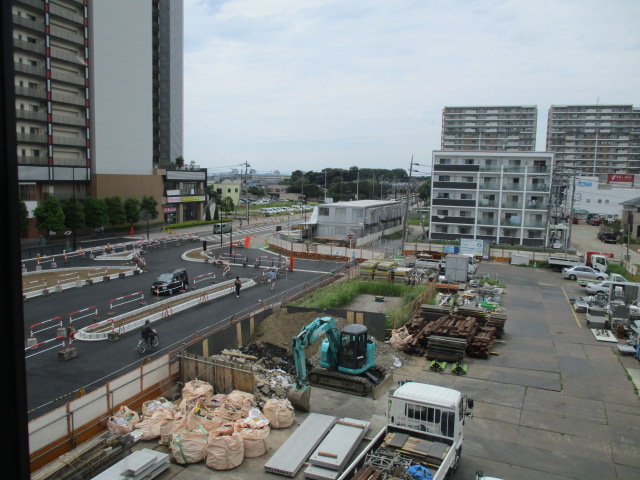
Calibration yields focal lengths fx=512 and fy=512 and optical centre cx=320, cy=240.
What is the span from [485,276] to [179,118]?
68672 mm

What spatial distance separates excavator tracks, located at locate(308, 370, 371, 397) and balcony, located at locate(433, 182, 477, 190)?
41344 millimetres

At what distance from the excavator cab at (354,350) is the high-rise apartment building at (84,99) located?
40.1m

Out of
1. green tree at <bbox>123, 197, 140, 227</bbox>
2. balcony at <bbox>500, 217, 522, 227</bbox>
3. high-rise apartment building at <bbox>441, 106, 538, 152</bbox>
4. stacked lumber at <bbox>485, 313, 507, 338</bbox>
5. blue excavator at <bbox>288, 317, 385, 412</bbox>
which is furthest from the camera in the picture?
high-rise apartment building at <bbox>441, 106, 538, 152</bbox>

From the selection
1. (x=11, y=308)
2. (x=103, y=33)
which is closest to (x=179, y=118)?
(x=103, y=33)

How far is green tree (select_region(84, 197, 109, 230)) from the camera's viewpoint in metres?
48.1

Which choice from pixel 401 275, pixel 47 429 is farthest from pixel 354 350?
pixel 401 275

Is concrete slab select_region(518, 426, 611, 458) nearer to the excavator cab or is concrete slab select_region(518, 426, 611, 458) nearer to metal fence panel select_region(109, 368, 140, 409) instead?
the excavator cab

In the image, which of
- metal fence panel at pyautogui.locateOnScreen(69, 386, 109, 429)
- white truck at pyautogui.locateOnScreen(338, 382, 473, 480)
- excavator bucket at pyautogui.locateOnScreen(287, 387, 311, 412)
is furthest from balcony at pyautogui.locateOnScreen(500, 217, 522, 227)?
metal fence panel at pyautogui.locateOnScreen(69, 386, 109, 429)

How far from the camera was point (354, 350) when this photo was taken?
15.2m

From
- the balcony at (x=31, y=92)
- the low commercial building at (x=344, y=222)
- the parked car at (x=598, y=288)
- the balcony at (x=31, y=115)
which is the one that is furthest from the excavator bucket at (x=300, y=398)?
the balcony at (x=31, y=92)

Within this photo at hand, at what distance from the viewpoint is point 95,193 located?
52906mm

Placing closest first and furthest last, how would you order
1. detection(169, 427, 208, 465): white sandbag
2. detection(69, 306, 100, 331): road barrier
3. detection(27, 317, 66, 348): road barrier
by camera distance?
detection(169, 427, 208, 465): white sandbag → detection(27, 317, 66, 348): road barrier → detection(69, 306, 100, 331): road barrier

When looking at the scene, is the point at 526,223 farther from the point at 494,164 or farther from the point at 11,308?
the point at 11,308

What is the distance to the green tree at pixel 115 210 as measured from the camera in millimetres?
50750
